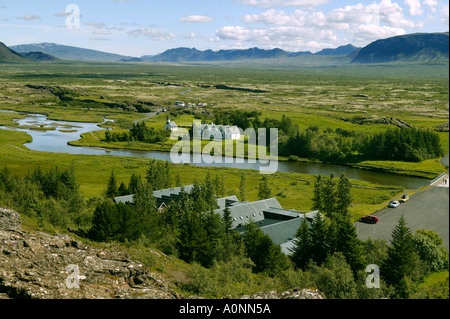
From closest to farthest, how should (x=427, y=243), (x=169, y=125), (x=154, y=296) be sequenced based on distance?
(x=154, y=296)
(x=427, y=243)
(x=169, y=125)

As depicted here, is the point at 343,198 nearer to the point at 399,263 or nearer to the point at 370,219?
the point at 370,219

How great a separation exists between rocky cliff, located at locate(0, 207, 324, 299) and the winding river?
5271 cm

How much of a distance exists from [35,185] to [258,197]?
27.4 m

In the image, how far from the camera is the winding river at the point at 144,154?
67.5 metres

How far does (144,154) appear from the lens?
85.1 metres

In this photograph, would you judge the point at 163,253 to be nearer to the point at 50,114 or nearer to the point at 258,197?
the point at 258,197

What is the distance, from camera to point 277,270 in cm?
2697

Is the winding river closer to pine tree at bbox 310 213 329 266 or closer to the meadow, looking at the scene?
the meadow

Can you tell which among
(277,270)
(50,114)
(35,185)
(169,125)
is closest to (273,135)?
(169,125)

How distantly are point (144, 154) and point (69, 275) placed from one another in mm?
69575

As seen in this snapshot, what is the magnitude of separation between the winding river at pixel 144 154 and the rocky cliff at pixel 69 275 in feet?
173

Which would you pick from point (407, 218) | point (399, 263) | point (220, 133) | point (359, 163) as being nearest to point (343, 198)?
point (407, 218)

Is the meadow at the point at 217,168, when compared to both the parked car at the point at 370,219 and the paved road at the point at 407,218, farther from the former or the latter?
the paved road at the point at 407,218

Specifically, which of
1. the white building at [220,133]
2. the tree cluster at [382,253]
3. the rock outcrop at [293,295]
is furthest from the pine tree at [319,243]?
the white building at [220,133]
